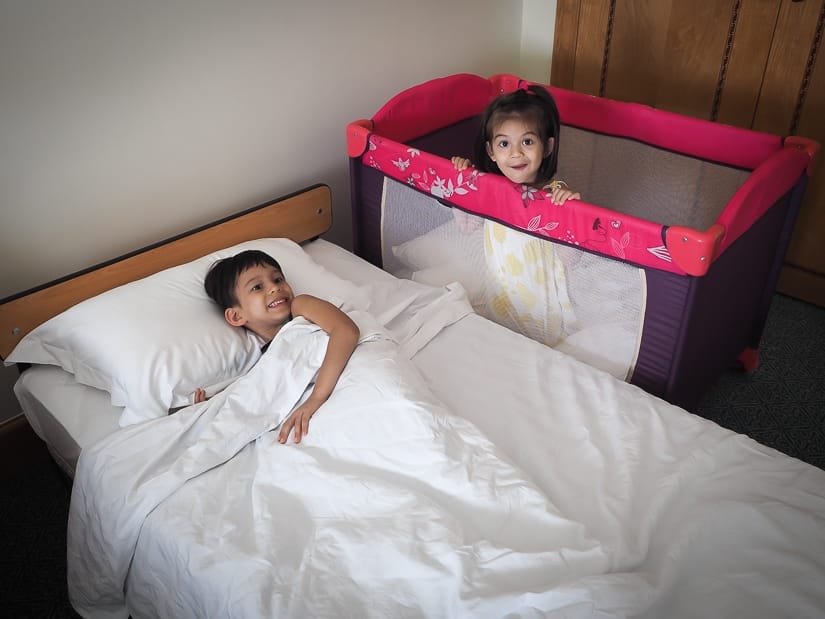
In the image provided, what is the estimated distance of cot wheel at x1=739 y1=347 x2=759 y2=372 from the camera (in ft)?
6.66

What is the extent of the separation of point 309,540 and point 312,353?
0.43m

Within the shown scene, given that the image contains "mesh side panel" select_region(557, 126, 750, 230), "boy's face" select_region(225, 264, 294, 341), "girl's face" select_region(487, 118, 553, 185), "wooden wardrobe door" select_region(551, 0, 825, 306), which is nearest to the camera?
"boy's face" select_region(225, 264, 294, 341)

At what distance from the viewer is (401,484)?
1.21m

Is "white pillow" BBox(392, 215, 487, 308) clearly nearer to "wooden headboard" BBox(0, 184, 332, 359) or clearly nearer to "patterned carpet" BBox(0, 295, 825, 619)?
"wooden headboard" BBox(0, 184, 332, 359)

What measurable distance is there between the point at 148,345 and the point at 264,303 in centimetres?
27

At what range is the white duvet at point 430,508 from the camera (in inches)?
40.7

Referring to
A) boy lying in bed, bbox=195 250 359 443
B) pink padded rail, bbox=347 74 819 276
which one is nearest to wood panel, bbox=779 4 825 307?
pink padded rail, bbox=347 74 819 276

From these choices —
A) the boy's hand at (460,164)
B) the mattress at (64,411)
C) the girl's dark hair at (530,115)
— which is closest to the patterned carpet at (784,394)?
the girl's dark hair at (530,115)

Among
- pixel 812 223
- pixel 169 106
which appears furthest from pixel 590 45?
pixel 169 106

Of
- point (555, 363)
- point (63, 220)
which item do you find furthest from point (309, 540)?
point (63, 220)

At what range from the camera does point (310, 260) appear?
184 centimetres

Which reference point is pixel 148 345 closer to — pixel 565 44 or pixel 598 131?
pixel 598 131

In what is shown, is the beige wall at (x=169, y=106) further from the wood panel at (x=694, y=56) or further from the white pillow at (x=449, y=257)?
the wood panel at (x=694, y=56)

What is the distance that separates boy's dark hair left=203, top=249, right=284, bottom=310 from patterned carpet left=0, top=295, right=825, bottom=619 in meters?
0.64
